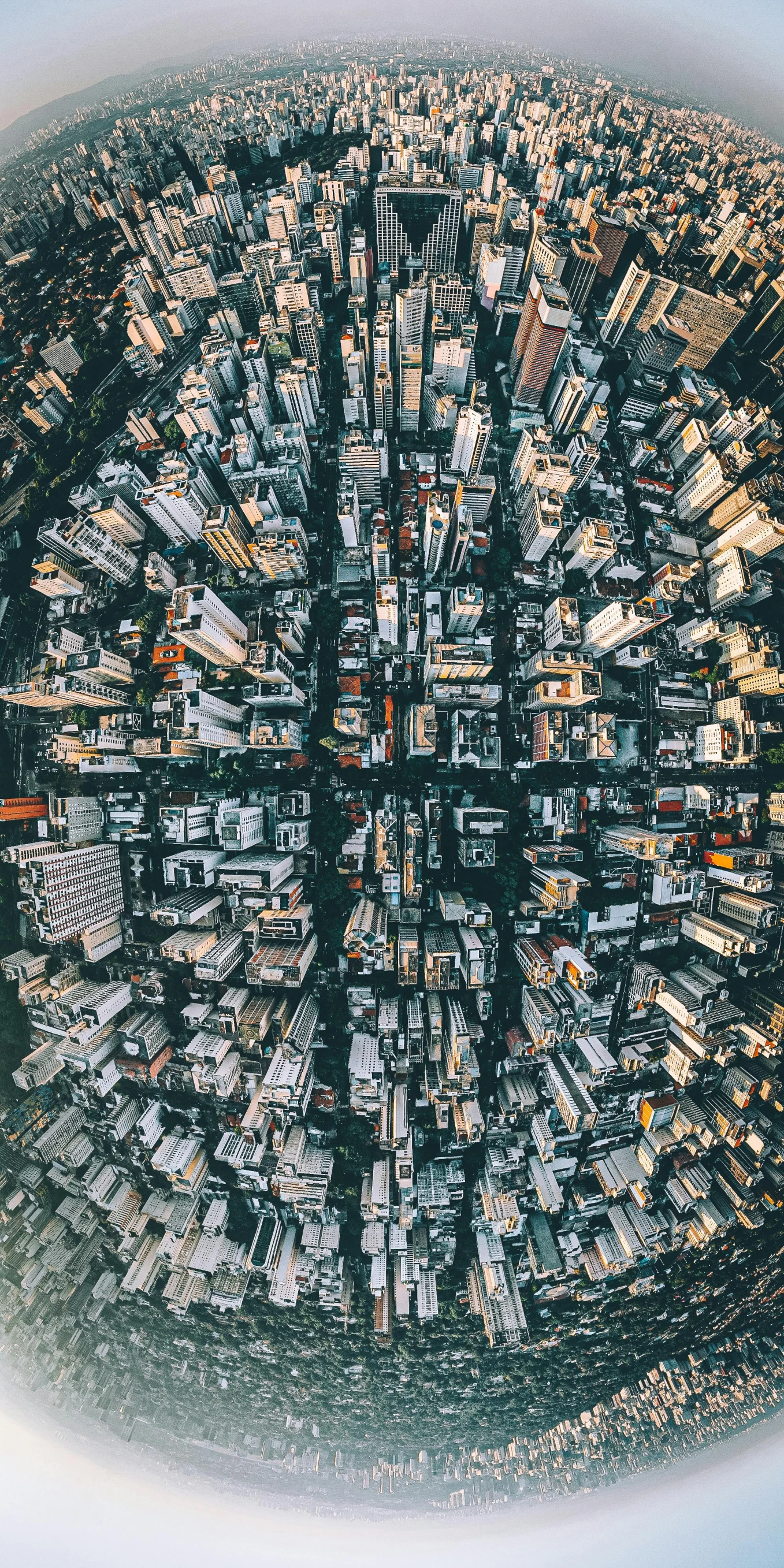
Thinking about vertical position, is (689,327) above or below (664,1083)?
above

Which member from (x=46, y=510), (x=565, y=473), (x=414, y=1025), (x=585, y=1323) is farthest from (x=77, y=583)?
(x=585, y=1323)

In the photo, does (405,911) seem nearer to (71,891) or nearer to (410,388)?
(71,891)

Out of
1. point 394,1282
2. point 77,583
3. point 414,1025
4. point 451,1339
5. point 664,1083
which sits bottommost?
point 451,1339

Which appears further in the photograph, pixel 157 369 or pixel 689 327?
pixel 157 369

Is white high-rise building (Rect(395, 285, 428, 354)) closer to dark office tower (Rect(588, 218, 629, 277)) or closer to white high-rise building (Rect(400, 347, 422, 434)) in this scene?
white high-rise building (Rect(400, 347, 422, 434))

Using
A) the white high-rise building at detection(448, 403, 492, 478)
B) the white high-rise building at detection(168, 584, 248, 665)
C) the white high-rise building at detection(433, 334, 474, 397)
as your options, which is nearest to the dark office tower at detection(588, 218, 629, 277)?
the white high-rise building at detection(433, 334, 474, 397)

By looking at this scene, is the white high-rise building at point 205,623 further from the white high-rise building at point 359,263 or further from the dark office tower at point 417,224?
the dark office tower at point 417,224

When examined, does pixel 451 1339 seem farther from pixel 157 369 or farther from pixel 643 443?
pixel 157 369
